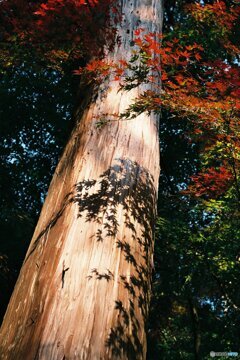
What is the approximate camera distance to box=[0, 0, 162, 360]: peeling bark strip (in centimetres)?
145

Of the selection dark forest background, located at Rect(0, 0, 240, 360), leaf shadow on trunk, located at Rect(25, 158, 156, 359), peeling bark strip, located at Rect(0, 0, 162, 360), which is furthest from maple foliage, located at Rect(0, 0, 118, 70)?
leaf shadow on trunk, located at Rect(25, 158, 156, 359)

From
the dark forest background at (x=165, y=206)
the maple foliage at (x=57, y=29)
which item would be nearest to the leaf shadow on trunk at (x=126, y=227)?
the maple foliage at (x=57, y=29)

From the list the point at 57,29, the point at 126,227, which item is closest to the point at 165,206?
the point at 57,29

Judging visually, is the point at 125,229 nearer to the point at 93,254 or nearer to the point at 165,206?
the point at 93,254

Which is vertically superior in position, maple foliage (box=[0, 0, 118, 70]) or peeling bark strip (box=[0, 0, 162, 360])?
maple foliage (box=[0, 0, 118, 70])

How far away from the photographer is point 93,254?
67.3 inches

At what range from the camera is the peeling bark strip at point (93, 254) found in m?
1.45

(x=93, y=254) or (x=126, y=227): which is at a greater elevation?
(x=126, y=227)

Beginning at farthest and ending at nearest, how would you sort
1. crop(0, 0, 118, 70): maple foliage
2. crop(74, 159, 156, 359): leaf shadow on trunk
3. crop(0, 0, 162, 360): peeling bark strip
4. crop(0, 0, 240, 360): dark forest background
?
crop(0, 0, 240, 360): dark forest background
crop(0, 0, 118, 70): maple foliage
crop(74, 159, 156, 359): leaf shadow on trunk
crop(0, 0, 162, 360): peeling bark strip

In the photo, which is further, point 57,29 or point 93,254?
point 57,29

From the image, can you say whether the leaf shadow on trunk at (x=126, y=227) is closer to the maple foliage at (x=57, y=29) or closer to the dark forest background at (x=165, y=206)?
the maple foliage at (x=57, y=29)

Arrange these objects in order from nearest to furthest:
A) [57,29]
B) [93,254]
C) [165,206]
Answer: [93,254]
[57,29]
[165,206]

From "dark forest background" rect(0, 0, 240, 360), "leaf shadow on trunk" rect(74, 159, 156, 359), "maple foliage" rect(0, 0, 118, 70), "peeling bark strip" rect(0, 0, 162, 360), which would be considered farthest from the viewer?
"dark forest background" rect(0, 0, 240, 360)

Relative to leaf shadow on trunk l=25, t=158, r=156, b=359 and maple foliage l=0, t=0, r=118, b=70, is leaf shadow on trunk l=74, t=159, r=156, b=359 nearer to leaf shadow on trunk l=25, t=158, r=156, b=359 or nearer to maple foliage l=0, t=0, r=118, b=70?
leaf shadow on trunk l=25, t=158, r=156, b=359
